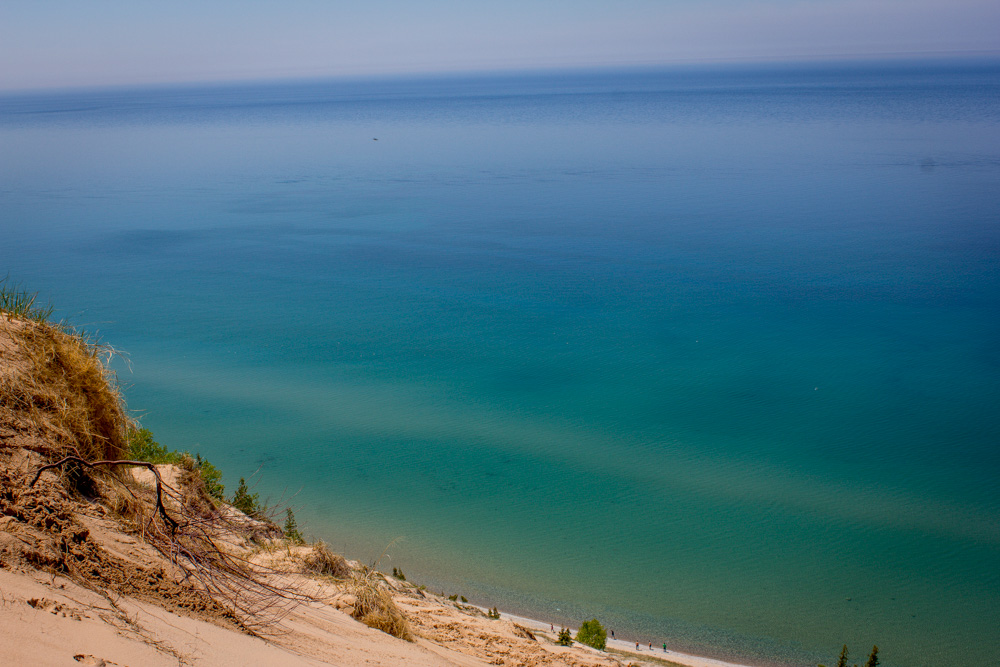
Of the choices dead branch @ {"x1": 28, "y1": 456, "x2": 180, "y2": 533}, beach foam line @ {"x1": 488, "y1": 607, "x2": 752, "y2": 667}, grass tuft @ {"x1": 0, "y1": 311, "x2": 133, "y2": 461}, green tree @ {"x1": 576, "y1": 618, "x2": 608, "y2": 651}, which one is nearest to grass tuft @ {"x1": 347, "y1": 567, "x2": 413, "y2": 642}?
dead branch @ {"x1": 28, "y1": 456, "x2": 180, "y2": 533}

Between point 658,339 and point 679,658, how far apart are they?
61.0 ft

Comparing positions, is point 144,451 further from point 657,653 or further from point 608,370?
Result: point 608,370

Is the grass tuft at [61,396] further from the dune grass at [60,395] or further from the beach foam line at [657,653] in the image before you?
the beach foam line at [657,653]

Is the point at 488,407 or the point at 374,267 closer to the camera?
the point at 488,407

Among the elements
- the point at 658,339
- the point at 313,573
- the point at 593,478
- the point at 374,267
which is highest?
the point at 374,267

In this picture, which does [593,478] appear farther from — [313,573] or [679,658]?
[313,573]

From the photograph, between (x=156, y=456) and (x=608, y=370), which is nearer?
(x=156, y=456)

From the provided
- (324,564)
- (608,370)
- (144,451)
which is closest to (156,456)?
(144,451)

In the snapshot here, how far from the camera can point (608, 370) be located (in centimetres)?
2883

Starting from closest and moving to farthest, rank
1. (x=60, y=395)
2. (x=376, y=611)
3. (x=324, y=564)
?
(x=60, y=395)
(x=376, y=611)
(x=324, y=564)

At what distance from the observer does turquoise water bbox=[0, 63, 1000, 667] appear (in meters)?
17.3

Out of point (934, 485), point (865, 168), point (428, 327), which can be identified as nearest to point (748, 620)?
point (934, 485)

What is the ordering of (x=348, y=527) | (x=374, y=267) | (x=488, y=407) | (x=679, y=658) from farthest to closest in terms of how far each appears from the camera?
(x=374, y=267) → (x=488, y=407) → (x=348, y=527) → (x=679, y=658)

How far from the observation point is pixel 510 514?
19703mm
